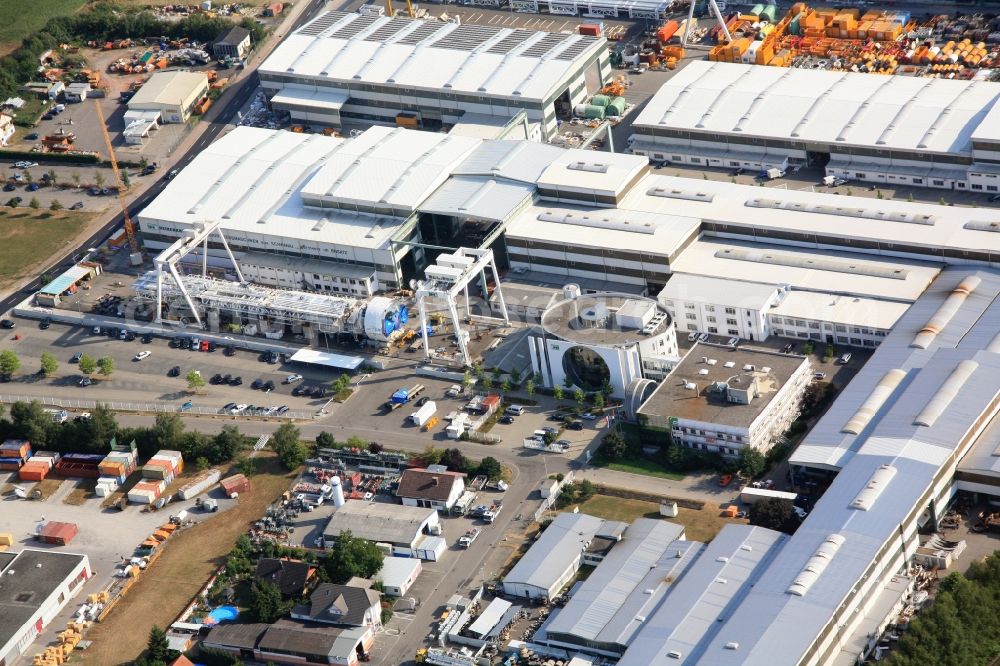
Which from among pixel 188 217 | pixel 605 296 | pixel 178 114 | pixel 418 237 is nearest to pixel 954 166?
pixel 605 296

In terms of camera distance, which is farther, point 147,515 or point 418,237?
point 418,237

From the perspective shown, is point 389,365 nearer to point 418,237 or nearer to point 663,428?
point 418,237

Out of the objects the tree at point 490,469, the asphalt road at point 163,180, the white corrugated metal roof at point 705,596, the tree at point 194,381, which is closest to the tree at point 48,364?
the tree at point 194,381

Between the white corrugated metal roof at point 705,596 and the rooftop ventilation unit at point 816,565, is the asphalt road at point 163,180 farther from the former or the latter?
the rooftop ventilation unit at point 816,565

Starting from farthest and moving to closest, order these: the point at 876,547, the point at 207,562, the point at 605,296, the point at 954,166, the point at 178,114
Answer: the point at 178,114, the point at 954,166, the point at 605,296, the point at 207,562, the point at 876,547

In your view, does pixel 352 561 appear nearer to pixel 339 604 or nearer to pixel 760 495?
pixel 339 604

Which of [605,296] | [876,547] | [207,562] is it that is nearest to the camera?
[876,547]
